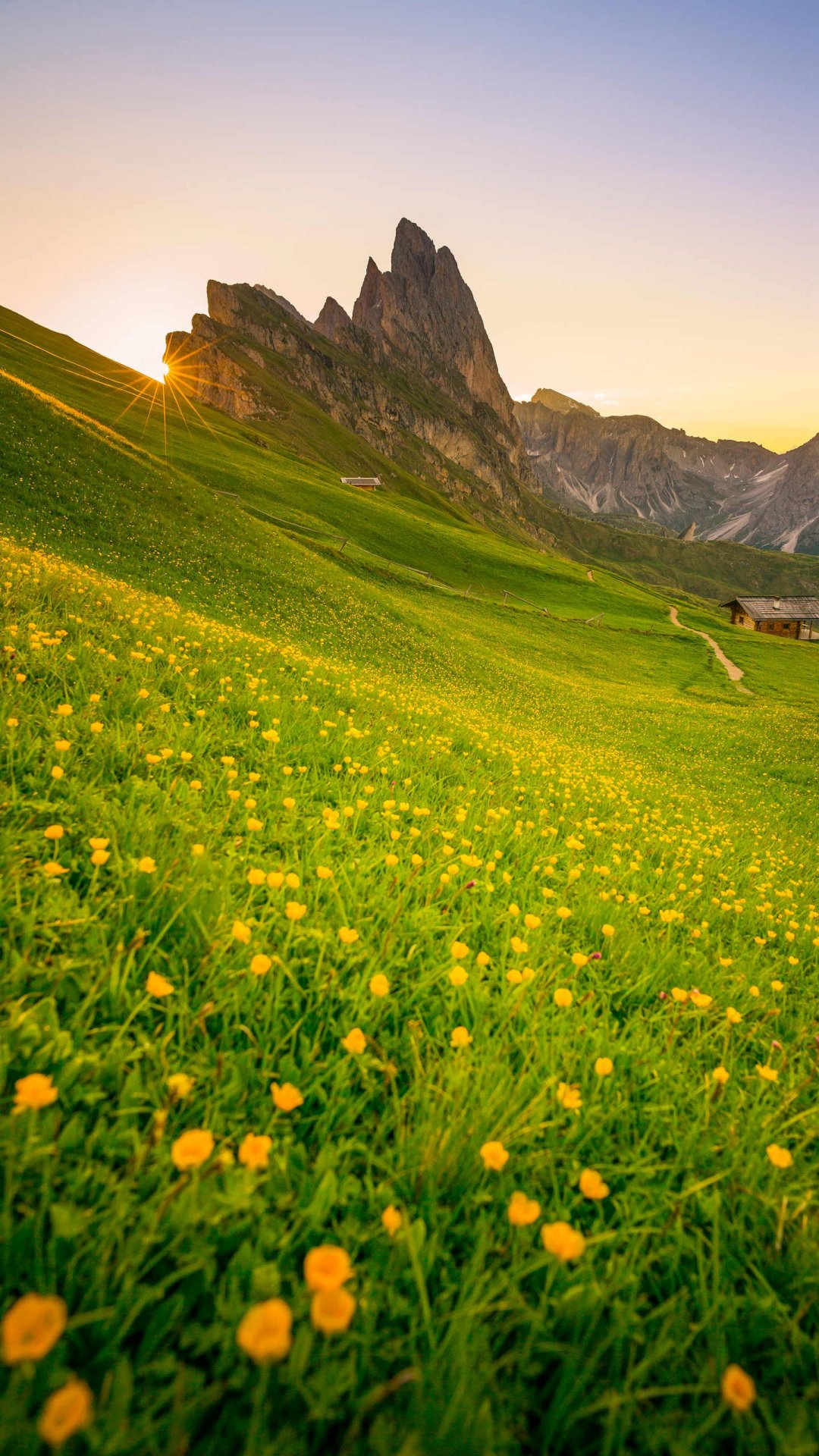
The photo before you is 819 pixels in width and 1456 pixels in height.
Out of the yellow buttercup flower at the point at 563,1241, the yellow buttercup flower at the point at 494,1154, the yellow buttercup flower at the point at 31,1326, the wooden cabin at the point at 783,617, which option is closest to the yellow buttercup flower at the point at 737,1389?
the yellow buttercup flower at the point at 563,1241

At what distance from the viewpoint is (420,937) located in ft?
10.3

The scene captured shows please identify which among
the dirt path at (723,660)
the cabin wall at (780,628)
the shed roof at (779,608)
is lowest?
the dirt path at (723,660)

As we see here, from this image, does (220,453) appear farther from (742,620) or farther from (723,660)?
(742,620)

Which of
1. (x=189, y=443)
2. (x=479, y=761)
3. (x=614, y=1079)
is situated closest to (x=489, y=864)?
(x=614, y=1079)

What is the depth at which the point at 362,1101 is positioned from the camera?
2061 millimetres

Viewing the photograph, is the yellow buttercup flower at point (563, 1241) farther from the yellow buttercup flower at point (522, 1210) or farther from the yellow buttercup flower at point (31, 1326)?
the yellow buttercup flower at point (31, 1326)

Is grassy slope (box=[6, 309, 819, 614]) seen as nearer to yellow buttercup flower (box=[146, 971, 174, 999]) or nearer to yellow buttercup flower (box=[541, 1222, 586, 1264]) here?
yellow buttercup flower (box=[146, 971, 174, 999])

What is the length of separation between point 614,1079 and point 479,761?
523 centimetres

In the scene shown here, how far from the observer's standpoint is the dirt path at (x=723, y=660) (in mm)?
39650

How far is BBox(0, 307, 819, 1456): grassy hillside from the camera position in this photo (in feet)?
4.23

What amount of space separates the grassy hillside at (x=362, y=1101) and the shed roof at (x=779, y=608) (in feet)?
346

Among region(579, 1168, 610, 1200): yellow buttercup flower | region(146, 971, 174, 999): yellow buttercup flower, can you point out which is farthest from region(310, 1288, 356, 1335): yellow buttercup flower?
region(146, 971, 174, 999): yellow buttercup flower

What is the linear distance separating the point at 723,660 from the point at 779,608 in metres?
57.5

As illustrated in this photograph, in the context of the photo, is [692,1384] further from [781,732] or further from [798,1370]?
[781,732]
